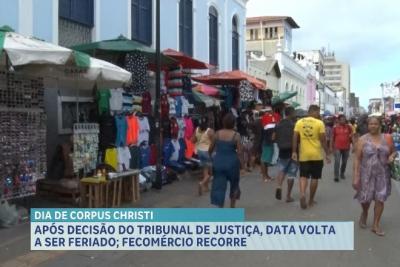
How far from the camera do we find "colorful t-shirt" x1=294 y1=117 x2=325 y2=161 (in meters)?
9.89

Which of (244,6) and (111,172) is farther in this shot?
(244,6)

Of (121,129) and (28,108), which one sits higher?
(28,108)

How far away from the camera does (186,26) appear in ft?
66.1

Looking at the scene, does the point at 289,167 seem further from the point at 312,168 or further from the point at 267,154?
the point at 267,154

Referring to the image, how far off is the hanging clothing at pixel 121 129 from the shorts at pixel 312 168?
3847mm

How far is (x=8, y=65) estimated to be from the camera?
28.8 ft

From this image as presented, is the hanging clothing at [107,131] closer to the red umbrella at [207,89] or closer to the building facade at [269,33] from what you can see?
the red umbrella at [207,89]

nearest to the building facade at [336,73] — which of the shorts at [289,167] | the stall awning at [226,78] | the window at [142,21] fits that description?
the stall awning at [226,78]

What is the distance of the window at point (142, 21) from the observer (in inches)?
636

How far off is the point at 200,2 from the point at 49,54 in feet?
45.7

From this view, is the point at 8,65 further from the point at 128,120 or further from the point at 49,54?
the point at 128,120

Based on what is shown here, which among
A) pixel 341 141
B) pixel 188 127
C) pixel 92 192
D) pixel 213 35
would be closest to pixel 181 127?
pixel 188 127

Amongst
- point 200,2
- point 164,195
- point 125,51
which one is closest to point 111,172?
point 164,195

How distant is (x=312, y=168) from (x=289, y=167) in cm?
109
